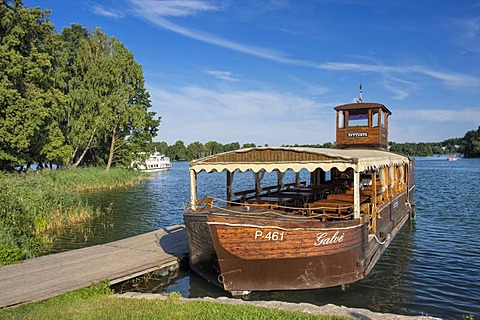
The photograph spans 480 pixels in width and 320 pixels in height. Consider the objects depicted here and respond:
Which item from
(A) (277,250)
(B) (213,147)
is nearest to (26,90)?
(A) (277,250)

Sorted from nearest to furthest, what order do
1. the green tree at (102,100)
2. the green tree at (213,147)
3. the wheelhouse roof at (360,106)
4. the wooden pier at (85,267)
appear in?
the wooden pier at (85,267) < the wheelhouse roof at (360,106) < the green tree at (102,100) < the green tree at (213,147)

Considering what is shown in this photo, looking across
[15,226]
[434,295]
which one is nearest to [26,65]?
[15,226]

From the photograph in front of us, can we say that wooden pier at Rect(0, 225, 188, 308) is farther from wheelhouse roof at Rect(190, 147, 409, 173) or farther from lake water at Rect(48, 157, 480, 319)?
wheelhouse roof at Rect(190, 147, 409, 173)

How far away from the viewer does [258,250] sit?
365 inches

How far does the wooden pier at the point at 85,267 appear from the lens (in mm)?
8992

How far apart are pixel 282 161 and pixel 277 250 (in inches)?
87.4

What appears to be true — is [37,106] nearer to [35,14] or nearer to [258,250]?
[35,14]

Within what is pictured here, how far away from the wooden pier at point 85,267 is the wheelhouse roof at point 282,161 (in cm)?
319

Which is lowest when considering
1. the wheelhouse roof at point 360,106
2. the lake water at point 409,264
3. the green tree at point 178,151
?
the lake water at point 409,264

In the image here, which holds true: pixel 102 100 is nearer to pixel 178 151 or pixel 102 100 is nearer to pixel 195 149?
pixel 195 149

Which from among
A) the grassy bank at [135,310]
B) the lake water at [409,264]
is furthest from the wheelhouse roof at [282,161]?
the grassy bank at [135,310]

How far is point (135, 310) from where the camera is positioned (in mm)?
7445

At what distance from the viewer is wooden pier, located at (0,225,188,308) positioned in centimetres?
899

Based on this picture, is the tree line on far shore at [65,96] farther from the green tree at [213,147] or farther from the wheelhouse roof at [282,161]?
the green tree at [213,147]
